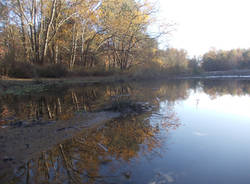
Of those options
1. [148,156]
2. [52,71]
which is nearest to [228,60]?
[52,71]

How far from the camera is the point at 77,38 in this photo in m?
24.5

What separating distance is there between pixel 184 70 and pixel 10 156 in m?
38.6

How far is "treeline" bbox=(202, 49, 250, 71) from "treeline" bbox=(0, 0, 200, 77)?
3347cm

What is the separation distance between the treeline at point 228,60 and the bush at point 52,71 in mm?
53415

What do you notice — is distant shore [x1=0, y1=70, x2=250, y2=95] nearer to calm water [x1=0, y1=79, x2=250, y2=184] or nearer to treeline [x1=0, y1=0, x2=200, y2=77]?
treeline [x1=0, y1=0, x2=200, y2=77]

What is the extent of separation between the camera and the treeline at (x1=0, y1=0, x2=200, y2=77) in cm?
1945

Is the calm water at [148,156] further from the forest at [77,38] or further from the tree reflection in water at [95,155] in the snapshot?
the forest at [77,38]

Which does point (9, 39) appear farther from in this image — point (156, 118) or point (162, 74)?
point (156, 118)

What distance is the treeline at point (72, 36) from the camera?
1945 cm

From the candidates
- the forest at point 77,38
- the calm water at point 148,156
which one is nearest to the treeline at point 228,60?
the forest at point 77,38

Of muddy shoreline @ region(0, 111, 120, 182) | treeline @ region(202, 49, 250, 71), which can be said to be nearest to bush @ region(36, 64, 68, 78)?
muddy shoreline @ region(0, 111, 120, 182)

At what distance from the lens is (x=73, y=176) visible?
308cm

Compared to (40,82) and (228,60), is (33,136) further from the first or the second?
(228,60)

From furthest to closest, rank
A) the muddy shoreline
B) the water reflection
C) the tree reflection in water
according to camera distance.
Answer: the water reflection, the muddy shoreline, the tree reflection in water
